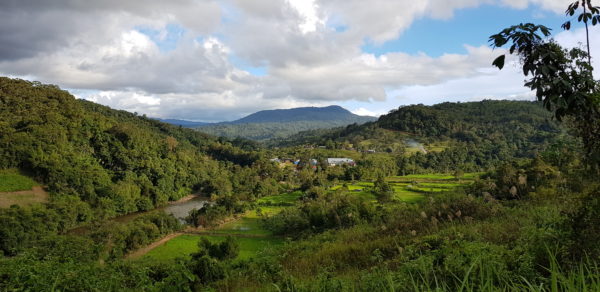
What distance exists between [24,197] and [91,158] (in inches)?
568

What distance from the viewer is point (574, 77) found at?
249cm

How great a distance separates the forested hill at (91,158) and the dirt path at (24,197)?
107 cm

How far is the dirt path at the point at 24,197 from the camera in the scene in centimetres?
3701

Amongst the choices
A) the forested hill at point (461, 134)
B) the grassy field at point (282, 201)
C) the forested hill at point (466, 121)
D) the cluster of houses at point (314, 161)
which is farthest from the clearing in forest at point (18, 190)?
the forested hill at point (466, 121)

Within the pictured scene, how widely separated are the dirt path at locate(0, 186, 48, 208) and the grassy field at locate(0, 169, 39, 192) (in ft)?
2.06

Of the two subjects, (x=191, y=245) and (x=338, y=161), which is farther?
(x=338, y=161)

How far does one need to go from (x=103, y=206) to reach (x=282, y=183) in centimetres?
2965

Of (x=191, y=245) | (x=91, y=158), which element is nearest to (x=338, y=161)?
(x=91, y=158)

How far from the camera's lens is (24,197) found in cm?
3912

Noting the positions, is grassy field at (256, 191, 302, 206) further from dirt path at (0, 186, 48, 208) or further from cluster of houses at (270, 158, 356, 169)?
dirt path at (0, 186, 48, 208)

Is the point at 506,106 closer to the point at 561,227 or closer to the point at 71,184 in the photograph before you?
the point at 71,184

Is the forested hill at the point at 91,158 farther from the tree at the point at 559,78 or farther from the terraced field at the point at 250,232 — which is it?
the tree at the point at 559,78

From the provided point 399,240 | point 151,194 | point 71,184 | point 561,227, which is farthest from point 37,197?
point 561,227

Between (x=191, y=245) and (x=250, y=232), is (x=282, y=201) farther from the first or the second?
(x=191, y=245)
